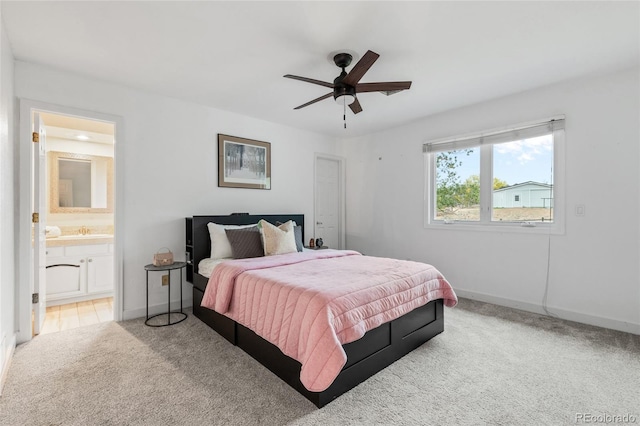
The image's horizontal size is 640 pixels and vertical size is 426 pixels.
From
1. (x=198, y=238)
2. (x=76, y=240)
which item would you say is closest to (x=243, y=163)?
(x=198, y=238)

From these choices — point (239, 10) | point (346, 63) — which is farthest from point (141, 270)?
point (346, 63)

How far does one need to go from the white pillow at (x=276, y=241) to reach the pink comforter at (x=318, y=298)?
35 centimetres

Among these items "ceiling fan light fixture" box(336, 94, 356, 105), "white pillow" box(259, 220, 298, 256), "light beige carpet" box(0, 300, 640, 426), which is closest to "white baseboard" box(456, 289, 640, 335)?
"light beige carpet" box(0, 300, 640, 426)

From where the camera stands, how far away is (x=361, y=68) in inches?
86.2

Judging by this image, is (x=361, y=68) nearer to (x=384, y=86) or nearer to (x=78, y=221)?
(x=384, y=86)

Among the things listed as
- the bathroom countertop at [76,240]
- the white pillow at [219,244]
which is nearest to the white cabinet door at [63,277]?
the bathroom countertop at [76,240]

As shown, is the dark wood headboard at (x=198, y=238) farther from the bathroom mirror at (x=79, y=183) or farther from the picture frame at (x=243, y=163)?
the bathroom mirror at (x=79, y=183)

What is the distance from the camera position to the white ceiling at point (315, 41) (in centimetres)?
197

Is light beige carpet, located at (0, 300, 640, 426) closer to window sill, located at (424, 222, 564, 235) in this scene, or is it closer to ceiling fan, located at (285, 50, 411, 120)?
window sill, located at (424, 222, 564, 235)

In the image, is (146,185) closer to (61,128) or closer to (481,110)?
(61,128)

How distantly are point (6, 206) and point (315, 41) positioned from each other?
266 cm

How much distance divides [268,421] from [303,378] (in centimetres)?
28

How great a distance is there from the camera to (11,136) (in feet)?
8.32

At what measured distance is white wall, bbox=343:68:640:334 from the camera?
2.82 m
